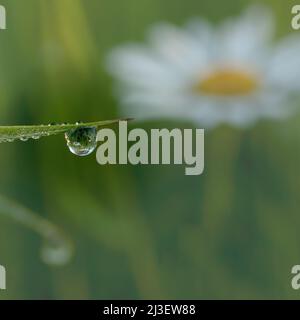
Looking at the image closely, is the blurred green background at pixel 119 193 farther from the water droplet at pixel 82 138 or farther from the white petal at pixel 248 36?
the water droplet at pixel 82 138

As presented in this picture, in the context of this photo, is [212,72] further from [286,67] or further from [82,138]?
[82,138]

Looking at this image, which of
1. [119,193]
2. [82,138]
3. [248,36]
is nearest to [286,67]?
[248,36]

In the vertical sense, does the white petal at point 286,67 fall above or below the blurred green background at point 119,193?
above

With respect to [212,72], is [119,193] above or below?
below

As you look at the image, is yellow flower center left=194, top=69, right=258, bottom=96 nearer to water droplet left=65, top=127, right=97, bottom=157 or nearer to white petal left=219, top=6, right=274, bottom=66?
white petal left=219, top=6, right=274, bottom=66

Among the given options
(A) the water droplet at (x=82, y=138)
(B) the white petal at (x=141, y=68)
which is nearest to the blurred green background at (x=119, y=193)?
(B) the white petal at (x=141, y=68)

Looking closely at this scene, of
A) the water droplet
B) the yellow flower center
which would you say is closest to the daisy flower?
the yellow flower center

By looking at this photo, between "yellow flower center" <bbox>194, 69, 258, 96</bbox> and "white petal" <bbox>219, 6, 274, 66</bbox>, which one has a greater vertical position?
"white petal" <bbox>219, 6, 274, 66</bbox>

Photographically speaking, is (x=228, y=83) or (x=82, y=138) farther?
(x=228, y=83)
